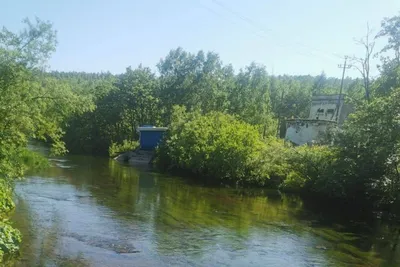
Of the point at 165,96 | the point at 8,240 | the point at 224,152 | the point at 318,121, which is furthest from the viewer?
the point at 165,96

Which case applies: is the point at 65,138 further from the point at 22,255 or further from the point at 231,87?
the point at 22,255

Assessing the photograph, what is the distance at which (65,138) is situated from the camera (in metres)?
72.8

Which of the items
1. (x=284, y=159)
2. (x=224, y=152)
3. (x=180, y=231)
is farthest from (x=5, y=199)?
(x=284, y=159)

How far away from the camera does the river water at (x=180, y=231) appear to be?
12898 mm

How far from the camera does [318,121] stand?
4538cm

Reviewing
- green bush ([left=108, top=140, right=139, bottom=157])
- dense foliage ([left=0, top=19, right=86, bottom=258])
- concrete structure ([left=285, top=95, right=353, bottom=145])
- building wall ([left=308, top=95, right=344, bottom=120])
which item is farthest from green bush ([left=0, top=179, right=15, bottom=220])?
building wall ([left=308, top=95, right=344, bottom=120])

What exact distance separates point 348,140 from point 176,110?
95.8 feet

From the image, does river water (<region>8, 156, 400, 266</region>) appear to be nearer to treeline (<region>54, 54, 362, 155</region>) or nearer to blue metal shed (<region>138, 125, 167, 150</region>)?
blue metal shed (<region>138, 125, 167, 150</region>)

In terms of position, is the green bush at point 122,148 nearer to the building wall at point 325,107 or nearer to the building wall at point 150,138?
the building wall at point 150,138

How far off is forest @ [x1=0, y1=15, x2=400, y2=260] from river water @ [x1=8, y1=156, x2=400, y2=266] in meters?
1.75

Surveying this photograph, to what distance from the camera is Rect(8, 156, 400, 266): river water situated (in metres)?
12.9

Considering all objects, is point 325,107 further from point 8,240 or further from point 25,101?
point 8,240

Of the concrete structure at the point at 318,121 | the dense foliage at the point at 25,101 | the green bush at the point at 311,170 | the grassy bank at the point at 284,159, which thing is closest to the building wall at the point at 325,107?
the concrete structure at the point at 318,121

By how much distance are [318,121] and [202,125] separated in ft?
46.5
